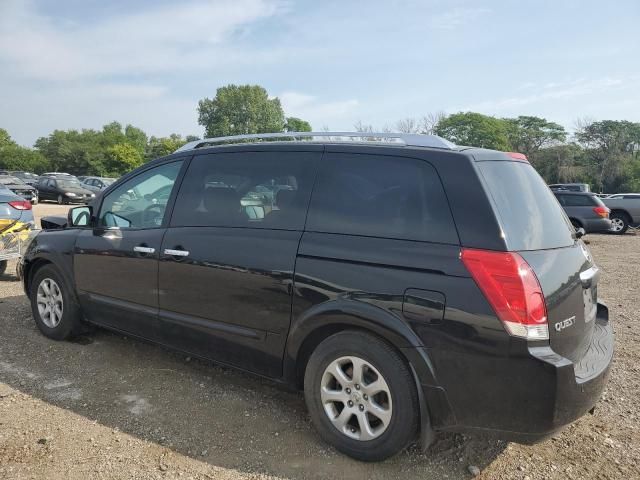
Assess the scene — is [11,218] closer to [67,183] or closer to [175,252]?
[175,252]

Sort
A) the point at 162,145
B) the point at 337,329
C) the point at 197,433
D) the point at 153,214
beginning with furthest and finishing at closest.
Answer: the point at 162,145, the point at 153,214, the point at 197,433, the point at 337,329

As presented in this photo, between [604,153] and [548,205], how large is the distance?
7141cm

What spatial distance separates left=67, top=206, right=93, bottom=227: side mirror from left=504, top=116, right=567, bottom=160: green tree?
7159cm

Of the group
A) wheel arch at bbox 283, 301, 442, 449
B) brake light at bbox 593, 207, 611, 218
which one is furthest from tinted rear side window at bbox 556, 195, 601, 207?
wheel arch at bbox 283, 301, 442, 449

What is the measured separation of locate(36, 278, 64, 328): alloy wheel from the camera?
4.47 metres

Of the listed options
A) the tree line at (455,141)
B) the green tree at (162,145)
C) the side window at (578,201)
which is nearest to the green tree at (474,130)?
the tree line at (455,141)

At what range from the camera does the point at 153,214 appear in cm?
384

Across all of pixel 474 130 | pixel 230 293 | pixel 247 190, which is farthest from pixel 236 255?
pixel 474 130

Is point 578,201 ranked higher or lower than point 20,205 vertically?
lower

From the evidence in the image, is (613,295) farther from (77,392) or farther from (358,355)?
(77,392)

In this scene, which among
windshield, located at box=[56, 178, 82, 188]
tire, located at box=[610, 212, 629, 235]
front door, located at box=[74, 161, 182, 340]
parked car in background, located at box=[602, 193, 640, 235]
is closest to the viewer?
front door, located at box=[74, 161, 182, 340]

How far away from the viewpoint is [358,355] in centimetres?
267

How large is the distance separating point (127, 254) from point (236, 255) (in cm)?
117

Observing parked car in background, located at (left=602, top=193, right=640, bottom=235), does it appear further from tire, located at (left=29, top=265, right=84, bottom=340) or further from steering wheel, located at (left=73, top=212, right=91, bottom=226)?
tire, located at (left=29, top=265, right=84, bottom=340)
